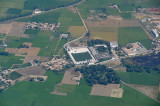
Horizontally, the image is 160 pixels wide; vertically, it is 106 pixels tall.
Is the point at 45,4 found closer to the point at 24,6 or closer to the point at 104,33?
the point at 24,6

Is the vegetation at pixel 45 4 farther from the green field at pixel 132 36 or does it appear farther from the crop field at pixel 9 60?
the crop field at pixel 9 60

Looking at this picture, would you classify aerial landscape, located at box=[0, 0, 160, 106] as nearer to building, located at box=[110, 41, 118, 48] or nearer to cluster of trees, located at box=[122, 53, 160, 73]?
cluster of trees, located at box=[122, 53, 160, 73]

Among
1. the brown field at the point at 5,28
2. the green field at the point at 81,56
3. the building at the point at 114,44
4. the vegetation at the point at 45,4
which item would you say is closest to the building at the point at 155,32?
the building at the point at 114,44

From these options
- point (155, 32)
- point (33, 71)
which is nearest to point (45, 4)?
point (33, 71)

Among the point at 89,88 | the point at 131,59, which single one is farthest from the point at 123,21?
the point at 89,88

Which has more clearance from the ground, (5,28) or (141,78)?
(5,28)

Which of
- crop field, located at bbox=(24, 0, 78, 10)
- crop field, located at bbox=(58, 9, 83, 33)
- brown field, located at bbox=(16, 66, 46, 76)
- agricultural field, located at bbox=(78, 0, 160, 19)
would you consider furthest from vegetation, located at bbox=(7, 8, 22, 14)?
brown field, located at bbox=(16, 66, 46, 76)
